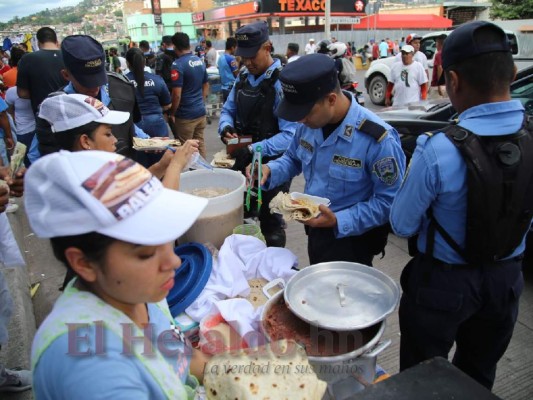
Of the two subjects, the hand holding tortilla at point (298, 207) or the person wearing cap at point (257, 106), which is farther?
the person wearing cap at point (257, 106)

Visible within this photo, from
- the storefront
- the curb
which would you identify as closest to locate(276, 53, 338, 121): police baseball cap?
the curb

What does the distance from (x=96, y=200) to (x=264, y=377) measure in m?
0.80

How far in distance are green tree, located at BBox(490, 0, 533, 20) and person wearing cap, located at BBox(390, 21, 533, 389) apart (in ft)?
103

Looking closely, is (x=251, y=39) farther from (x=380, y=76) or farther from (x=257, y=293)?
(x=380, y=76)

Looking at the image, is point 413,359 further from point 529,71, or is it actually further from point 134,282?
point 529,71

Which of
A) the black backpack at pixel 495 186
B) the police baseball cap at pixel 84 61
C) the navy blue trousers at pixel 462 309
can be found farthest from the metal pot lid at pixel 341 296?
the police baseball cap at pixel 84 61

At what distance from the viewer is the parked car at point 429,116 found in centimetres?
432

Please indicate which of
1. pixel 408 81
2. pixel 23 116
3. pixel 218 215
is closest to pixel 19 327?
pixel 218 215

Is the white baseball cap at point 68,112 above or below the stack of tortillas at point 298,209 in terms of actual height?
above

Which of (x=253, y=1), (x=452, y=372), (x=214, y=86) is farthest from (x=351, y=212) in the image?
(x=253, y=1)

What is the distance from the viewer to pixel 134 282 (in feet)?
3.30

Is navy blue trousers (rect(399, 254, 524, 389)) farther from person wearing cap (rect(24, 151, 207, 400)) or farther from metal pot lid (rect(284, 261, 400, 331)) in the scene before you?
person wearing cap (rect(24, 151, 207, 400))

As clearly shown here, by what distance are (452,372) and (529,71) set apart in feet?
14.6

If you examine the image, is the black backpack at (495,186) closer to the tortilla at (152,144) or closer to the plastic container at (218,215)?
the plastic container at (218,215)
